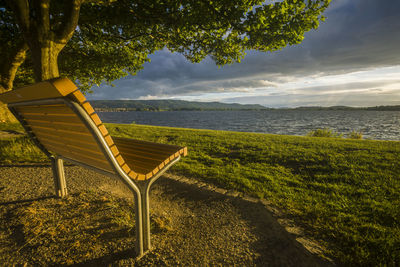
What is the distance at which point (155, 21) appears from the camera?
576cm

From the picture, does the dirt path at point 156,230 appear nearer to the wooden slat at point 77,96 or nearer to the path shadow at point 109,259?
the path shadow at point 109,259

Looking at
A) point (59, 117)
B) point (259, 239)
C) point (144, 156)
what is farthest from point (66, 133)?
point (259, 239)

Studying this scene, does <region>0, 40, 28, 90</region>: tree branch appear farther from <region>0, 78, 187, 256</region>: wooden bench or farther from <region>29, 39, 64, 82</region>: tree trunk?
<region>0, 78, 187, 256</region>: wooden bench

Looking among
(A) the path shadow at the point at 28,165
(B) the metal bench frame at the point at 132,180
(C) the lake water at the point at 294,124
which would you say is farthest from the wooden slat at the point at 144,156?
(C) the lake water at the point at 294,124

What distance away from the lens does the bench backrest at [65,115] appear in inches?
47.5

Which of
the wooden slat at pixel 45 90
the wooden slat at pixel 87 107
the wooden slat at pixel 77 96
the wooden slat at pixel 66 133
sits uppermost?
the wooden slat at pixel 45 90

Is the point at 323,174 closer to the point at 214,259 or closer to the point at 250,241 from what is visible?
the point at 250,241

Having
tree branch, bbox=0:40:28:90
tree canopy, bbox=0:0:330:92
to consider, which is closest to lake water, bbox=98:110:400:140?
tree branch, bbox=0:40:28:90

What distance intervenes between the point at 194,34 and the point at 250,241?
6.69 m

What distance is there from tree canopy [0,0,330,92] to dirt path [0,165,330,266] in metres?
3.89

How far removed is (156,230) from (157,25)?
21.5 ft

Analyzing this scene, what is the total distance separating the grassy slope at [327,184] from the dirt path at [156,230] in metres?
0.51

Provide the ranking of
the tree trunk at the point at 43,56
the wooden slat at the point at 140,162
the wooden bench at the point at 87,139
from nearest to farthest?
the wooden bench at the point at 87,139, the wooden slat at the point at 140,162, the tree trunk at the point at 43,56

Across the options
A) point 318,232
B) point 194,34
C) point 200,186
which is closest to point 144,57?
point 194,34
